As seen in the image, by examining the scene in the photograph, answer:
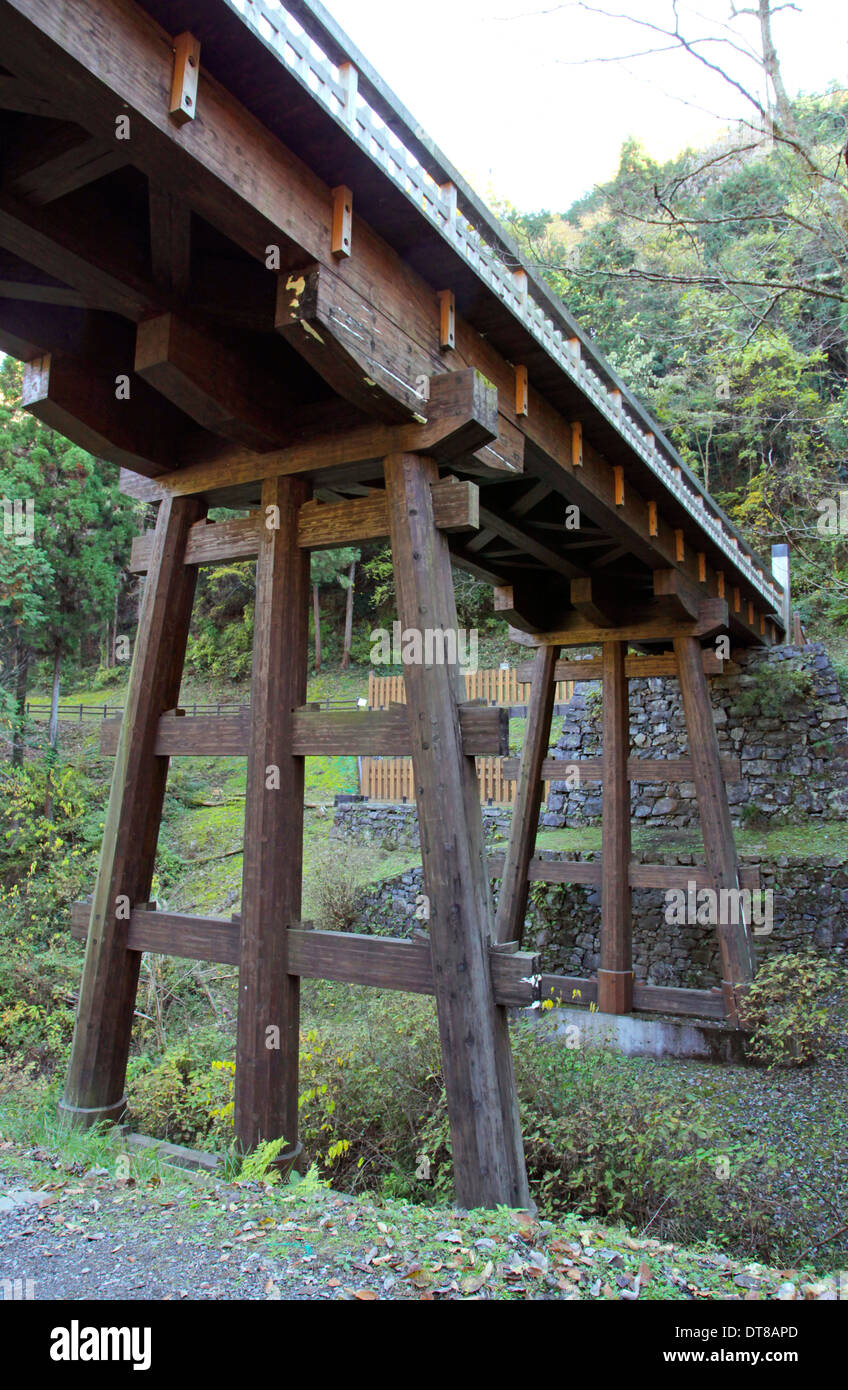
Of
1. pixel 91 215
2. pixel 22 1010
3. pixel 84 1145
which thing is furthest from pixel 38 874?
pixel 91 215

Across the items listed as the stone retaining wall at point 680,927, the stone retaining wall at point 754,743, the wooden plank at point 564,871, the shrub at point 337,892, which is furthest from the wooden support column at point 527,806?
the stone retaining wall at point 754,743

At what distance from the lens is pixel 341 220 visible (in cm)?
342

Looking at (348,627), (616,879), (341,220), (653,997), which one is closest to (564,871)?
(616,879)

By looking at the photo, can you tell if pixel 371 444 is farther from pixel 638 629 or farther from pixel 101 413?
pixel 638 629

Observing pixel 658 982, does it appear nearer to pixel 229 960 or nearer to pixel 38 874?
pixel 229 960

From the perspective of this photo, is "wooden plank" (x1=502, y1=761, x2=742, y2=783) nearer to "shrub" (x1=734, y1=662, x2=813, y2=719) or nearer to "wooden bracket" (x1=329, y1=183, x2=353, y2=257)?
"shrub" (x1=734, y1=662, x2=813, y2=719)

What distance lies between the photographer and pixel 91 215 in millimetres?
3586

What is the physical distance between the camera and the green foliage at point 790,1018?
7.53 m

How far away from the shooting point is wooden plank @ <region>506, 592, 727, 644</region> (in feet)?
29.1

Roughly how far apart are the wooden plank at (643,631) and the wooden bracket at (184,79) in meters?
7.22

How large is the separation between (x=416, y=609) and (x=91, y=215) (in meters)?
2.28

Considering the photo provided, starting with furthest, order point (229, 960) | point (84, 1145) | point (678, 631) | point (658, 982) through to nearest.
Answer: point (658, 982)
point (678, 631)
point (229, 960)
point (84, 1145)

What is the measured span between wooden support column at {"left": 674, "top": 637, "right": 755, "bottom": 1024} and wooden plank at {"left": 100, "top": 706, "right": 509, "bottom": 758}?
17.3ft

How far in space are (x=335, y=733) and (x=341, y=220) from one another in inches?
93.8
